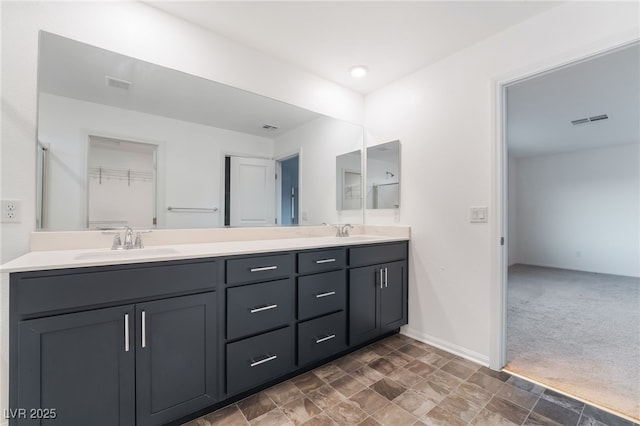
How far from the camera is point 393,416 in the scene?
1.49m

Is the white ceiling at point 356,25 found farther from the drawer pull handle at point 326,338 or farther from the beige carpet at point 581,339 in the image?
the beige carpet at point 581,339

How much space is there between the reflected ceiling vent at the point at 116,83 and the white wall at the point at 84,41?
160 millimetres

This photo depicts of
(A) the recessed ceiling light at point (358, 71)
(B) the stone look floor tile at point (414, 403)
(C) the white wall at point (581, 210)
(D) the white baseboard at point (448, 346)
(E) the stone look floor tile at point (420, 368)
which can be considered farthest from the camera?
(C) the white wall at point (581, 210)

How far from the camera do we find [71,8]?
4.89ft

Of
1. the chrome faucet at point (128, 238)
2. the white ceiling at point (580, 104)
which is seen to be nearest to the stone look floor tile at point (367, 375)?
the chrome faucet at point (128, 238)

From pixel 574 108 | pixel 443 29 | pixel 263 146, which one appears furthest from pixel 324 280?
pixel 574 108

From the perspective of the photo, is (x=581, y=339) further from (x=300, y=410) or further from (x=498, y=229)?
(x=300, y=410)

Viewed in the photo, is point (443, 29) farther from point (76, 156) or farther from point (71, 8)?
point (76, 156)

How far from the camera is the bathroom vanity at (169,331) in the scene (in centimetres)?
107

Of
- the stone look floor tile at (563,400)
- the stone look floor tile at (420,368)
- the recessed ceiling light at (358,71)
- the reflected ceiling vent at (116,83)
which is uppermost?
the recessed ceiling light at (358,71)

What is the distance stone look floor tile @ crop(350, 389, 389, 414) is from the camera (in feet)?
5.11

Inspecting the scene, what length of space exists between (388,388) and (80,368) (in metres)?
1.61

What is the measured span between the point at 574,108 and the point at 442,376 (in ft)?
12.1

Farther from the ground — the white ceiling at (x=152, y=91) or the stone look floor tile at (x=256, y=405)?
the white ceiling at (x=152, y=91)
